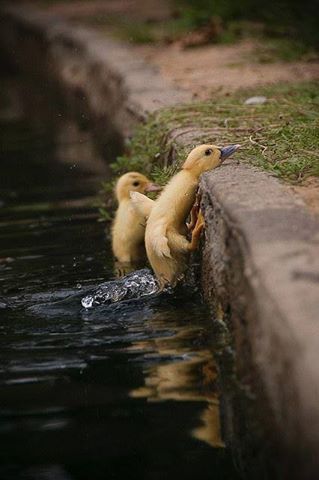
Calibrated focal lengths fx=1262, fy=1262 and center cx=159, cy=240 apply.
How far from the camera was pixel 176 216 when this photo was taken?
17.8 feet

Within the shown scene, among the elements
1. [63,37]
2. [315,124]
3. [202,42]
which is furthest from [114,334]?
[63,37]

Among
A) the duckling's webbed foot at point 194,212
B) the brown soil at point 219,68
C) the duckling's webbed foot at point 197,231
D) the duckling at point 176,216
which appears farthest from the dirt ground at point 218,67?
the duckling's webbed foot at point 197,231

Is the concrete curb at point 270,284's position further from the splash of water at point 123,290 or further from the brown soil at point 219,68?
the brown soil at point 219,68

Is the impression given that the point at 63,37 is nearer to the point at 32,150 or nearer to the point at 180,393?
the point at 32,150

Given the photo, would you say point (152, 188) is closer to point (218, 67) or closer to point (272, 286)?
point (272, 286)

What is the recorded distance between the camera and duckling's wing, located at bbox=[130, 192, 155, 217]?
19.8ft

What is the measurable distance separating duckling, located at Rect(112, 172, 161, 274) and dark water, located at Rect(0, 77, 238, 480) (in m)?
0.10

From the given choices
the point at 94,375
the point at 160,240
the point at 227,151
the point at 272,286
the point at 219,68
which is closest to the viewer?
the point at 272,286

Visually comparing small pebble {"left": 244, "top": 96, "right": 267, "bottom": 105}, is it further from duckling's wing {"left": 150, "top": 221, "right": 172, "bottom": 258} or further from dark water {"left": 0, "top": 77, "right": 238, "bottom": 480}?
duckling's wing {"left": 150, "top": 221, "right": 172, "bottom": 258}

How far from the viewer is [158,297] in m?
5.55

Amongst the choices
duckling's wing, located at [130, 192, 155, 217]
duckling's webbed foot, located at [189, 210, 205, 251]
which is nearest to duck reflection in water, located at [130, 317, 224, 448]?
duckling's webbed foot, located at [189, 210, 205, 251]

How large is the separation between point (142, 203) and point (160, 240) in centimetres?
74

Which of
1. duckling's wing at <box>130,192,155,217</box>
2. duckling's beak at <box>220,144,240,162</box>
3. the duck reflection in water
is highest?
duckling's beak at <box>220,144,240,162</box>

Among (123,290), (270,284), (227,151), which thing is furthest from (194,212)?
(270,284)
